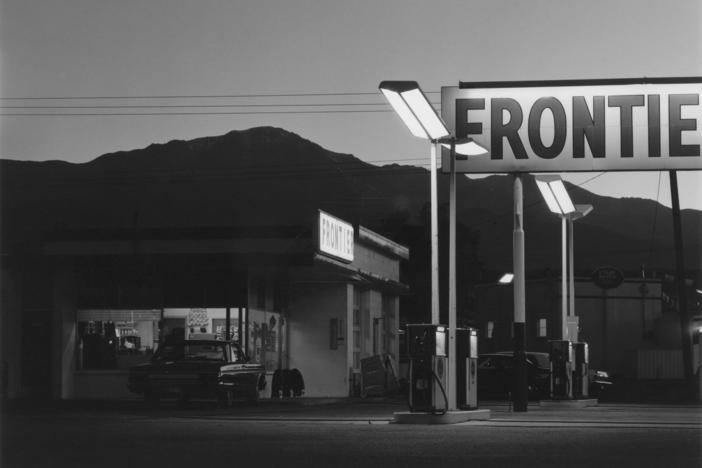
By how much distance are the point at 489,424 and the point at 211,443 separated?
5373mm

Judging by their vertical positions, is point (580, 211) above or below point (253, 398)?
above

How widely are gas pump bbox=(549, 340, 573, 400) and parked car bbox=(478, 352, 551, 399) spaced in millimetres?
3919

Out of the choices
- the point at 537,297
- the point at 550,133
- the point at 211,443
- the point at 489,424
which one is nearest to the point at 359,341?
the point at 550,133

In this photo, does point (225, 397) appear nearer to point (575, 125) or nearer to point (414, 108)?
point (575, 125)

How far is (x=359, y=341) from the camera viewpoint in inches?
1542

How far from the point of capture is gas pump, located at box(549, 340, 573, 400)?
91.7 feet

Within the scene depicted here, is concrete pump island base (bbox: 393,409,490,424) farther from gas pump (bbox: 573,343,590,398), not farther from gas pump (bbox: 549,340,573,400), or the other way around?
gas pump (bbox: 573,343,590,398)

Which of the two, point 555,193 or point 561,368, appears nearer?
point 561,368

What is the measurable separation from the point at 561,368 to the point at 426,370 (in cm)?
1076

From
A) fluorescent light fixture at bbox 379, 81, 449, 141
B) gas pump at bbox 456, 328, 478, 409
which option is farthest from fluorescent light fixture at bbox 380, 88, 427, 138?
gas pump at bbox 456, 328, 478, 409

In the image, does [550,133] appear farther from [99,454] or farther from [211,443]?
[99,454]

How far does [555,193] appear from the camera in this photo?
2819 cm

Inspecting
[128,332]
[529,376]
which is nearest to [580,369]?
[529,376]

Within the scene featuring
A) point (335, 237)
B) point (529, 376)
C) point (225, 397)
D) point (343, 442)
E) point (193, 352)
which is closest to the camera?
point (343, 442)
